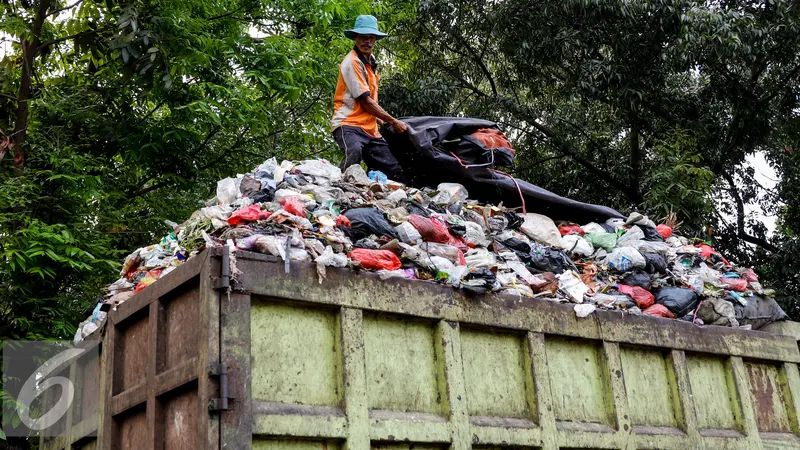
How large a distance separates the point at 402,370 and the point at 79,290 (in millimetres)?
3854

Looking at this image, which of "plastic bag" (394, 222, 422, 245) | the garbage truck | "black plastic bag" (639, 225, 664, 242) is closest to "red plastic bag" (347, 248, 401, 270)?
the garbage truck

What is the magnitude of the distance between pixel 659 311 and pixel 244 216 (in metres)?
2.10

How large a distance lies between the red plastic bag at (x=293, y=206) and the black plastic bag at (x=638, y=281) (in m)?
1.79

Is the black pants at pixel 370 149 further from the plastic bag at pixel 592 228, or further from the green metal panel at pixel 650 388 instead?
the green metal panel at pixel 650 388

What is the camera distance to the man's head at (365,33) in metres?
4.62

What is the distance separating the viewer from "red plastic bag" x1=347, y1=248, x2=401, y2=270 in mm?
Answer: 3102

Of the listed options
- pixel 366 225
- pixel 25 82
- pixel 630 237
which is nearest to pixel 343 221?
pixel 366 225

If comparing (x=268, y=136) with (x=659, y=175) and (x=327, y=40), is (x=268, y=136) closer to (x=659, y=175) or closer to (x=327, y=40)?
(x=327, y=40)

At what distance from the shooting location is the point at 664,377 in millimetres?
3752

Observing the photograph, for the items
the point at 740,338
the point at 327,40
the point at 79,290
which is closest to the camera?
the point at 740,338

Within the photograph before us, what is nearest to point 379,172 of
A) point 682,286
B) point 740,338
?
point 682,286

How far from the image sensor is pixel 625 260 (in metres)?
4.28

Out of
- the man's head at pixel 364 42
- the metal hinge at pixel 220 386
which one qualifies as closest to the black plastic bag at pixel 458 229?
the man's head at pixel 364 42

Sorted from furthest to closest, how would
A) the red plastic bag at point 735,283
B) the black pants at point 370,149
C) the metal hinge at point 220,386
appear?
the black pants at point 370,149 → the red plastic bag at point 735,283 → the metal hinge at point 220,386
